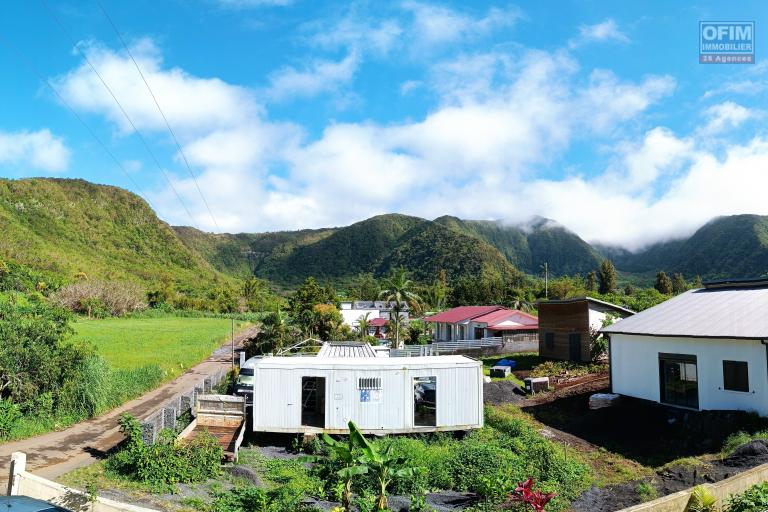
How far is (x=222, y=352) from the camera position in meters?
40.7

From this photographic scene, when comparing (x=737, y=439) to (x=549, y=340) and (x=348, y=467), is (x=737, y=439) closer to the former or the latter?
(x=348, y=467)

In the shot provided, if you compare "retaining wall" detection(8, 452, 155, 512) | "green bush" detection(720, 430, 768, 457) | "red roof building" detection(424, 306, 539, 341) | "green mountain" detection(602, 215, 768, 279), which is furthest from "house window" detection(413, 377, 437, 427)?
"green mountain" detection(602, 215, 768, 279)

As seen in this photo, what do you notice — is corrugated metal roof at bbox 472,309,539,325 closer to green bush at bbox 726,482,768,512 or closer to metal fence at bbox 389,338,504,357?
metal fence at bbox 389,338,504,357

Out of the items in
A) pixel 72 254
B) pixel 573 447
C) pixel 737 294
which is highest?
pixel 72 254

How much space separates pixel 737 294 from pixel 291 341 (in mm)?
24447

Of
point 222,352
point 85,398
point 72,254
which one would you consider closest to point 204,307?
point 72,254

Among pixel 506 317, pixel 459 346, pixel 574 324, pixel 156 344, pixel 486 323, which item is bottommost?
pixel 156 344

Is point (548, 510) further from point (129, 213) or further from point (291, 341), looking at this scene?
point (129, 213)

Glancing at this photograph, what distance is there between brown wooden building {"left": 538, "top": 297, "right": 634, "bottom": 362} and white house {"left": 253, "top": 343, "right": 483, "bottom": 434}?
1549 cm

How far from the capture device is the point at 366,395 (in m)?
16.6

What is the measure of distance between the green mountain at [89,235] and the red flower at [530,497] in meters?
78.5

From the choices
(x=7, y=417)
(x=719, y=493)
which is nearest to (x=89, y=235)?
(x=7, y=417)

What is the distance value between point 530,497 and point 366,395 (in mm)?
7283

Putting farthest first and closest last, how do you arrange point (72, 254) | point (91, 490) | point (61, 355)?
point (72, 254) → point (61, 355) → point (91, 490)
